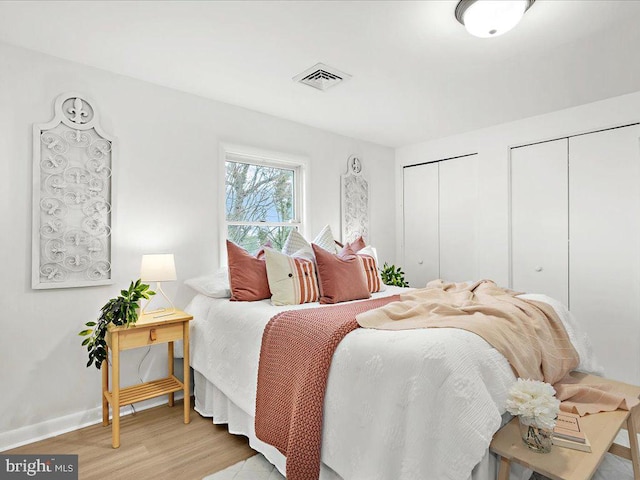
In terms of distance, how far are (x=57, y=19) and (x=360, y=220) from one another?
3.12m

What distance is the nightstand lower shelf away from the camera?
2.35 m

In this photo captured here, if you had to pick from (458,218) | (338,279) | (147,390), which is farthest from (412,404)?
(458,218)

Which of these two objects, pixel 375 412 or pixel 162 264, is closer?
pixel 375 412

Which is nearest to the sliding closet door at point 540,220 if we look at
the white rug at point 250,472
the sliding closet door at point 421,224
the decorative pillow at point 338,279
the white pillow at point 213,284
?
the sliding closet door at point 421,224

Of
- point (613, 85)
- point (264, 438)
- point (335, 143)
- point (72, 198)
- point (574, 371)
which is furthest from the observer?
point (335, 143)

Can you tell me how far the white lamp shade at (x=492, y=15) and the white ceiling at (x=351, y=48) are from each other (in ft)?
0.38

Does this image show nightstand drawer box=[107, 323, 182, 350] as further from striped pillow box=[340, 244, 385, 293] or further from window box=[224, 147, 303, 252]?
striped pillow box=[340, 244, 385, 293]

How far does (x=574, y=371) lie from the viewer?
7.26 feet

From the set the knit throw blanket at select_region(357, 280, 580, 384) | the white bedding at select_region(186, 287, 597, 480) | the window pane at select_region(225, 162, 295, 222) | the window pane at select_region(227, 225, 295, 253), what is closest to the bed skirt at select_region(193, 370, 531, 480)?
the white bedding at select_region(186, 287, 597, 480)

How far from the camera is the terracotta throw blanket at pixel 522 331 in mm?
1695

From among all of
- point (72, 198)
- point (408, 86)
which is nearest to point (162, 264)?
point (72, 198)

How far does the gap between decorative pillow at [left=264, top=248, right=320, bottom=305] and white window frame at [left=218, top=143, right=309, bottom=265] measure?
0.69 meters

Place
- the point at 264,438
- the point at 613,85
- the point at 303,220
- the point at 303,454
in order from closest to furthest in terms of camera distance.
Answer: the point at 303,454 → the point at 264,438 → the point at 613,85 → the point at 303,220

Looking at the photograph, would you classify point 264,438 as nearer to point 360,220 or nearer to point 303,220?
point 303,220
